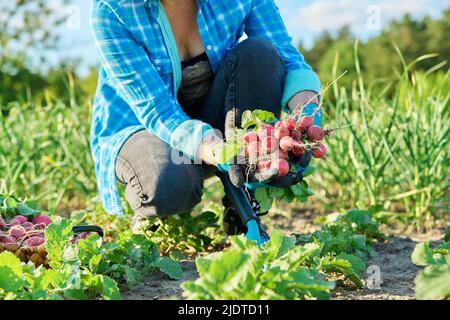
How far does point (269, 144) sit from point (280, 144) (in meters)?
0.03

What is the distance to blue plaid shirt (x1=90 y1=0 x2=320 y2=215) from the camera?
1826 millimetres

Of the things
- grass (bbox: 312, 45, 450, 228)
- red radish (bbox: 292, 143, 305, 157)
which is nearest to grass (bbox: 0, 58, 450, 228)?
grass (bbox: 312, 45, 450, 228)

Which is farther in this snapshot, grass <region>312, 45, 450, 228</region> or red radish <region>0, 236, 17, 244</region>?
grass <region>312, 45, 450, 228</region>

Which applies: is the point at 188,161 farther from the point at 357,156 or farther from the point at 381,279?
the point at 357,156

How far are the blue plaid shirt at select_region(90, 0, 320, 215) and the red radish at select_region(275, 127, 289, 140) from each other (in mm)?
245

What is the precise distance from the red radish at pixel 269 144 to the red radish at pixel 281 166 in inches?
1.3

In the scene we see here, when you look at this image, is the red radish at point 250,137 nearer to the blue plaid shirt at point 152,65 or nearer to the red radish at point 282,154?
the red radish at point 282,154

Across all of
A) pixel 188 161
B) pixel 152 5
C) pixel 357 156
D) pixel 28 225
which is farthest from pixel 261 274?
pixel 357 156

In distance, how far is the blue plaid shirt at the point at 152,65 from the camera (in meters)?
1.83

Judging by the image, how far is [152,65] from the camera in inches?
73.9

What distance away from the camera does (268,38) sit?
82.0 inches

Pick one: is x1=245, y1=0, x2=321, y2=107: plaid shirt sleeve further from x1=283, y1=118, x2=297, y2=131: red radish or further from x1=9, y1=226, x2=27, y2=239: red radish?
x1=9, y1=226, x2=27, y2=239: red radish

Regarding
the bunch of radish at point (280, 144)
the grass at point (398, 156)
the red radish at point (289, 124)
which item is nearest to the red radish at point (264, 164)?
the bunch of radish at point (280, 144)

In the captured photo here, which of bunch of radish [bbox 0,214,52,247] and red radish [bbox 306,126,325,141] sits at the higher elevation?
red radish [bbox 306,126,325,141]
